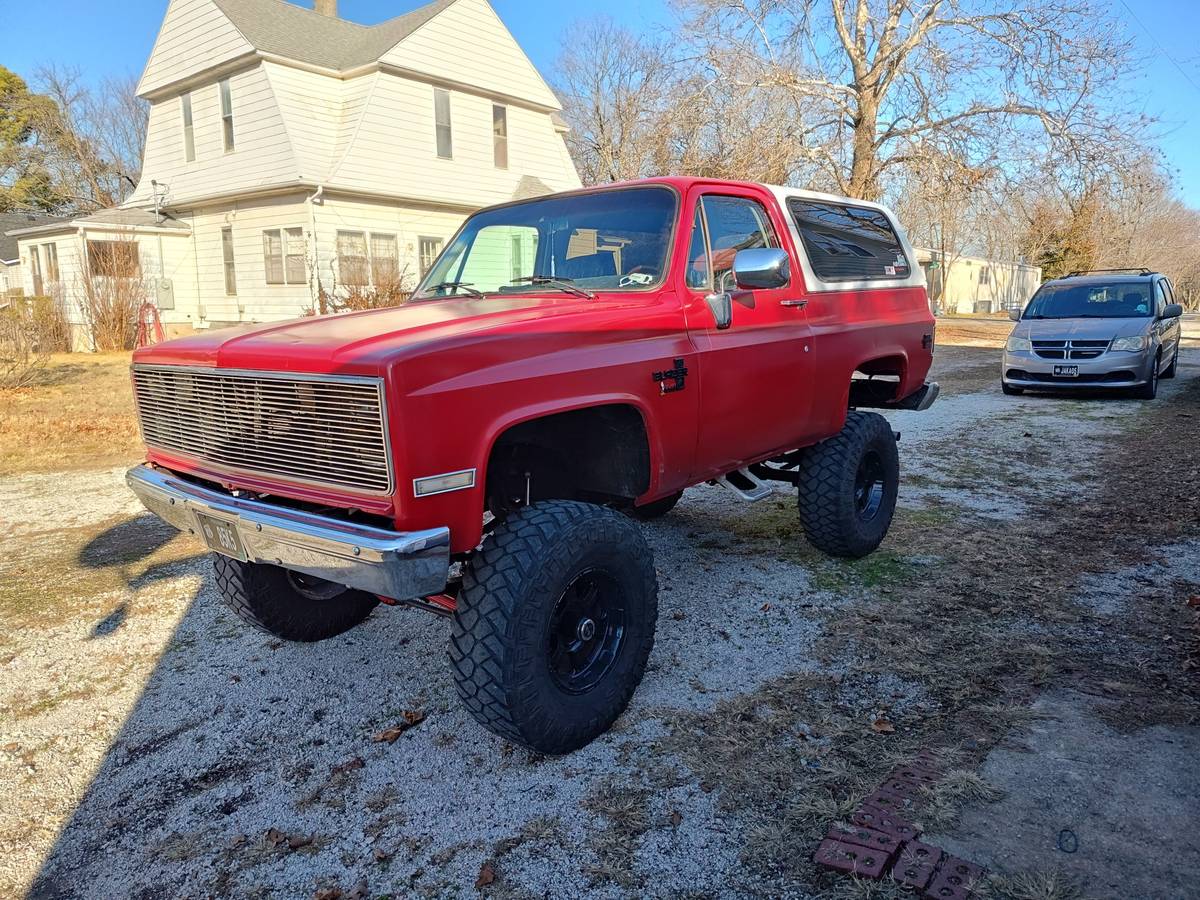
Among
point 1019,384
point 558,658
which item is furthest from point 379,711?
point 1019,384

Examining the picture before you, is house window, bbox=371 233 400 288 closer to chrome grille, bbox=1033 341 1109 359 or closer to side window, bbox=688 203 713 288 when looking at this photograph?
chrome grille, bbox=1033 341 1109 359

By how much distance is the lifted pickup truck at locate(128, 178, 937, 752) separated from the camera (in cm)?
276

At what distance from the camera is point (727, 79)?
65.7 ft

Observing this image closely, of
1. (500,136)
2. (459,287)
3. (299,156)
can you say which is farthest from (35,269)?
(459,287)

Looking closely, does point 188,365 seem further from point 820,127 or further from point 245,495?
point 820,127

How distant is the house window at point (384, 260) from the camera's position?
17.7 meters

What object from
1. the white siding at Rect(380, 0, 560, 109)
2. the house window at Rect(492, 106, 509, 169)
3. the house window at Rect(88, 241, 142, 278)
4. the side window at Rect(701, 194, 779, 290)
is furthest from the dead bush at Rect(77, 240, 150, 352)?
the side window at Rect(701, 194, 779, 290)

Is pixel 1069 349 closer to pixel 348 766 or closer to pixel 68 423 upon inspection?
pixel 348 766

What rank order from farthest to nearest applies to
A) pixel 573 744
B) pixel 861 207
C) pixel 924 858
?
pixel 861 207 < pixel 573 744 < pixel 924 858

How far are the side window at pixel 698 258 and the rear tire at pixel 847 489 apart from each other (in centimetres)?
155

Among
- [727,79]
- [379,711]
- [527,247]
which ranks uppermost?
[727,79]

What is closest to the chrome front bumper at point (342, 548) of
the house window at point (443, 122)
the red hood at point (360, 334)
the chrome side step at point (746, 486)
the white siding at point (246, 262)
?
the red hood at point (360, 334)

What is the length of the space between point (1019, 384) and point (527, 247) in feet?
33.8

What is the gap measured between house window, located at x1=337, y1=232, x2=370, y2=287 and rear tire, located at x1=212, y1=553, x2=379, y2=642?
1461 cm
